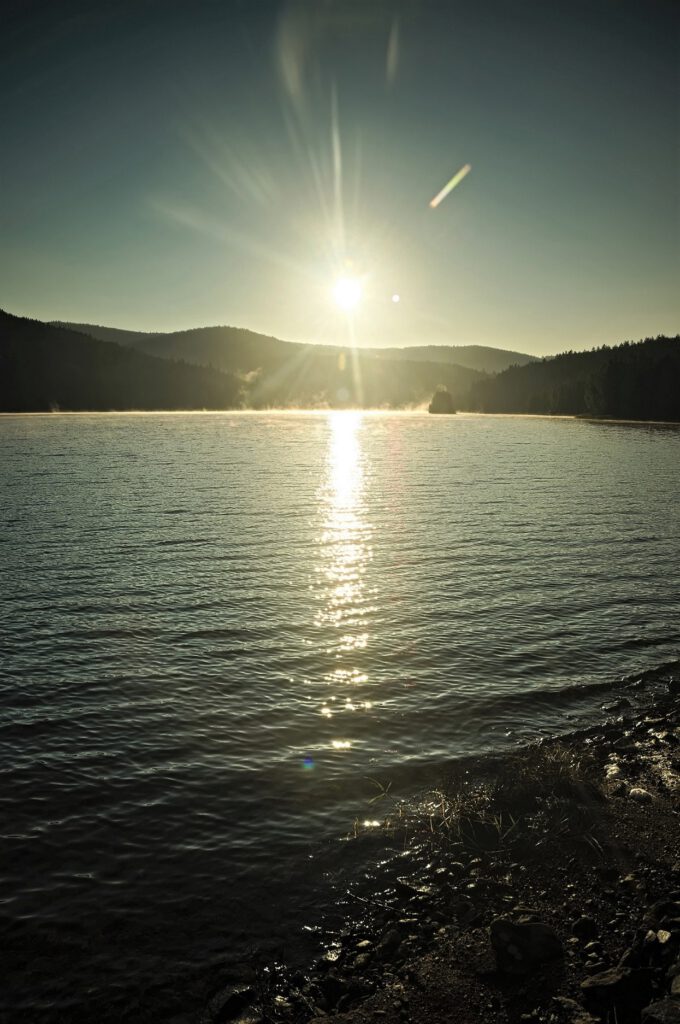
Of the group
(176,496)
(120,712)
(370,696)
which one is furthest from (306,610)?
(176,496)

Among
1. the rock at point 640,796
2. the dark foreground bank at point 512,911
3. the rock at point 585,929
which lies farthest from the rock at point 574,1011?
the rock at point 640,796

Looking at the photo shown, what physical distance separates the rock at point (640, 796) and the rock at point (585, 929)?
2.95 meters

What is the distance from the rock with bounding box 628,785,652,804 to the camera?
9383 mm

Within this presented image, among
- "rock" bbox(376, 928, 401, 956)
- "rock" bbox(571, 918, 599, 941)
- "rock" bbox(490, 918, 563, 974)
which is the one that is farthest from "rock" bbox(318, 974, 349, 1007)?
"rock" bbox(571, 918, 599, 941)

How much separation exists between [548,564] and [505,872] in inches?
723

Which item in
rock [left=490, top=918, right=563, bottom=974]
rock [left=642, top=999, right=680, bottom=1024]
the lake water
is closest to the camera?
rock [left=642, top=999, right=680, bottom=1024]

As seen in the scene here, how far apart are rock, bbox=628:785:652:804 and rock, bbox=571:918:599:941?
9.69 feet

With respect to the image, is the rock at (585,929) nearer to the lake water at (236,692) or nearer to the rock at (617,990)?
the rock at (617,990)

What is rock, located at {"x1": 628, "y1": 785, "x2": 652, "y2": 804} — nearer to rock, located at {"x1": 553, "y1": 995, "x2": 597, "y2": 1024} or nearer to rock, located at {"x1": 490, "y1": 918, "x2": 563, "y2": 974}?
rock, located at {"x1": 490, "y1": 918, "x2": 563, "y2": 974}

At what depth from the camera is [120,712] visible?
1217cm

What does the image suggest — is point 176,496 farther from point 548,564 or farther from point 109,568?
point 548,564

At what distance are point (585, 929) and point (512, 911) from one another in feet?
2.53

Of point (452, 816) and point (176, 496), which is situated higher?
point (176, 496)

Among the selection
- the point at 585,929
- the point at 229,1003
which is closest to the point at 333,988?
the point at 229,1003
